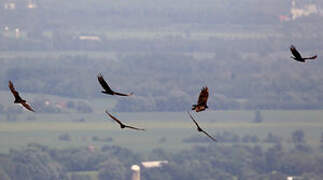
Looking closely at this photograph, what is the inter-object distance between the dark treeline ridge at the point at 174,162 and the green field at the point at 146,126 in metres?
0.60

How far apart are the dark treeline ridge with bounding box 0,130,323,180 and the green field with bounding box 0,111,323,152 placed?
605 mm

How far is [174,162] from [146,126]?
427cm

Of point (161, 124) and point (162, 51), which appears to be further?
point (162, 51)

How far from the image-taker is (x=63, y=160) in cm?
5984

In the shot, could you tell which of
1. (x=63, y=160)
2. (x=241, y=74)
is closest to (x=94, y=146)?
(x=63, y=160)

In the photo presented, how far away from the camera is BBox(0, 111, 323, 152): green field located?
59750 millimetres

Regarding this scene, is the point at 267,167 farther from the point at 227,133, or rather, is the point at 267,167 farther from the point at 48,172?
the point at 48,172

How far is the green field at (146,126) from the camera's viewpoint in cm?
5975

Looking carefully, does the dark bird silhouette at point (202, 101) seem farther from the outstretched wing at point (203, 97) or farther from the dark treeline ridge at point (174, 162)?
the dark treeline ridge at point (174, 162)

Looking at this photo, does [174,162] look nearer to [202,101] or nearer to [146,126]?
[146,126]

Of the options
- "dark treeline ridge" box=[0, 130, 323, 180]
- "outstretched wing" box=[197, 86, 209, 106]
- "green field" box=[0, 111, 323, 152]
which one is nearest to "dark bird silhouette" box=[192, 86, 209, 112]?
"outstretched wing" box=[197, 86, 209, 106]

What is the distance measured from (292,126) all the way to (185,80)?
2370cm

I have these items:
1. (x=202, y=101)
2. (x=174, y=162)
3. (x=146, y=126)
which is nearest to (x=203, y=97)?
(x=202, y=101)

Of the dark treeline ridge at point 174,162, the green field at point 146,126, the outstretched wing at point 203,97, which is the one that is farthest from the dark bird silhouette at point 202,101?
the green field at point 146,126
